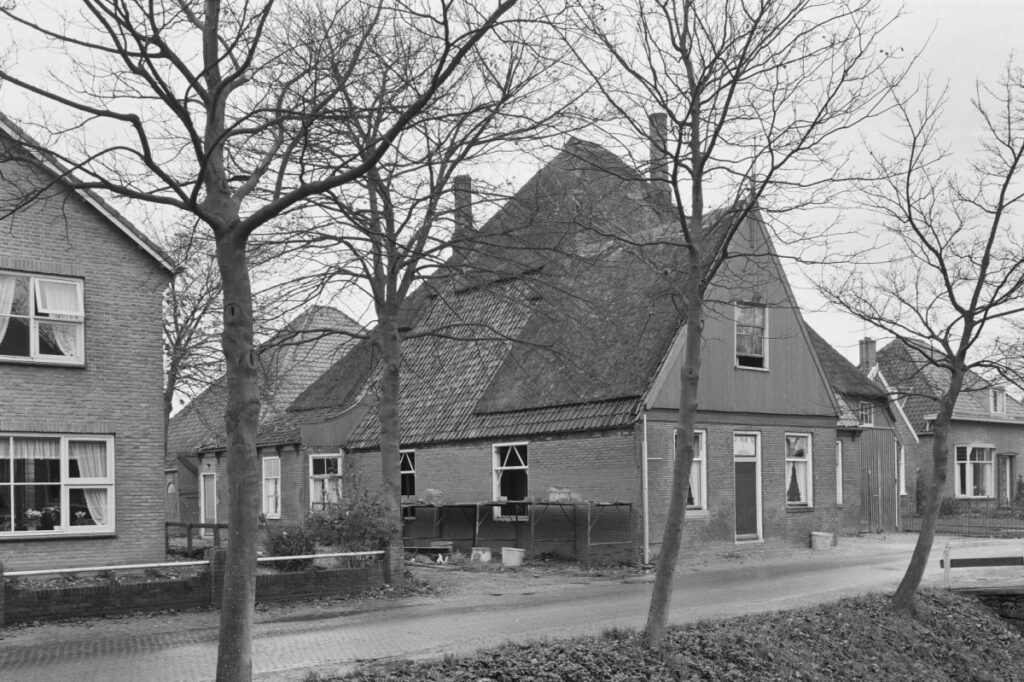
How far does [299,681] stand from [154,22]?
630cm

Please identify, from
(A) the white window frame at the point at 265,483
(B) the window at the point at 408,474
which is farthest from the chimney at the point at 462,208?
(A) the white window frame at the point at 265,483

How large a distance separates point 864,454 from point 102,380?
23.4 m

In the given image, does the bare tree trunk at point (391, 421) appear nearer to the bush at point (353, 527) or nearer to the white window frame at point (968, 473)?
the bush at point (353, 527)

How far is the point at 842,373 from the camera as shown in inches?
1372

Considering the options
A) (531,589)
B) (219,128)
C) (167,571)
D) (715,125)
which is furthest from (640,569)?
(219,128)

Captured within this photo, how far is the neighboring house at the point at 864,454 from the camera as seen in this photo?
3162 centimetres

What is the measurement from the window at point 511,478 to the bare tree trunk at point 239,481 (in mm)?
17115

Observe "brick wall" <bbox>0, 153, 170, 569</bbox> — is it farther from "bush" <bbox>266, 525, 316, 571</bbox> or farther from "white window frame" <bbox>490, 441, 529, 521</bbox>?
"white window frame" <bbox>490, 441, 529, 521</bbox>

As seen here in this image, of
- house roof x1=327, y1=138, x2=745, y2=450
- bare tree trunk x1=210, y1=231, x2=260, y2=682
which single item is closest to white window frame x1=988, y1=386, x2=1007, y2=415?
house roof x1=327, y1=138, x2=745, y2=450

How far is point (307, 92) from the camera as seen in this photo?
8906mm

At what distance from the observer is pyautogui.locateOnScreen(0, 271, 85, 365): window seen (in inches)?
754

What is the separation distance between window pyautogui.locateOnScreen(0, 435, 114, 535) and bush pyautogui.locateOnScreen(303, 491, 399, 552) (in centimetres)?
424


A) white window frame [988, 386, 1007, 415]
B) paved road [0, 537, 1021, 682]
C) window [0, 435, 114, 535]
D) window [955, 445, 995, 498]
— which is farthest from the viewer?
white window frame [988, 386, 1007, 415]

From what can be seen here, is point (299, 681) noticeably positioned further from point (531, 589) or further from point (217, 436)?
point (217, 436)
